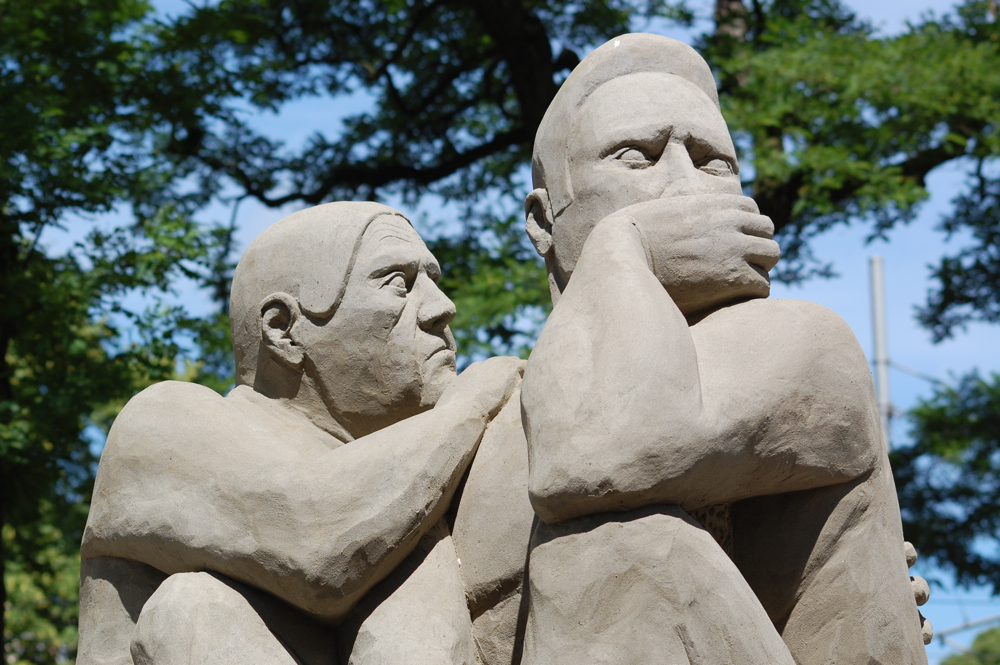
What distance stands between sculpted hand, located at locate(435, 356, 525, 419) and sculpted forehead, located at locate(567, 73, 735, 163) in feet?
2.18

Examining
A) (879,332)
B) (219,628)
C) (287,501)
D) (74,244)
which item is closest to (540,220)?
(287,501)

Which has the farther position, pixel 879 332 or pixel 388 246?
pixel 879 332

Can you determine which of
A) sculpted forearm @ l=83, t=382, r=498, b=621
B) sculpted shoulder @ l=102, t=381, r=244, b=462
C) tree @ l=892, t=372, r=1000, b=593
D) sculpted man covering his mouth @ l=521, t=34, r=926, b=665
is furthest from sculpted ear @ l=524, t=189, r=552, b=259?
tree @ l=892, t=372, r=1000, b=593

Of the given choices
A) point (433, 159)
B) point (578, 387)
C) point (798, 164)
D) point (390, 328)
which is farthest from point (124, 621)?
point (433, 159)

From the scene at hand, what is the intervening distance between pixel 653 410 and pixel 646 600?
0.45 metres

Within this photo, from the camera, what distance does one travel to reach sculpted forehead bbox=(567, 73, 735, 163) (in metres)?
3.32

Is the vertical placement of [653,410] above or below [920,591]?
above

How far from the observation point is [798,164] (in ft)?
30.1

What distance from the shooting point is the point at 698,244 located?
312cm

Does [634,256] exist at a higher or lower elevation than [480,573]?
higher

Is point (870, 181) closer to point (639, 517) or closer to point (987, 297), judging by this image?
point (987, 297)

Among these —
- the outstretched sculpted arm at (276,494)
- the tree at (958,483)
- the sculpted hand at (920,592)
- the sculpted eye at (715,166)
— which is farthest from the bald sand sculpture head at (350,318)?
the tree at (958,483)

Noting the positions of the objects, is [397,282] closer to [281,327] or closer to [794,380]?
[281,327]

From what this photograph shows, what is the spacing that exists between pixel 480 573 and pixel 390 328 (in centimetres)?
81
